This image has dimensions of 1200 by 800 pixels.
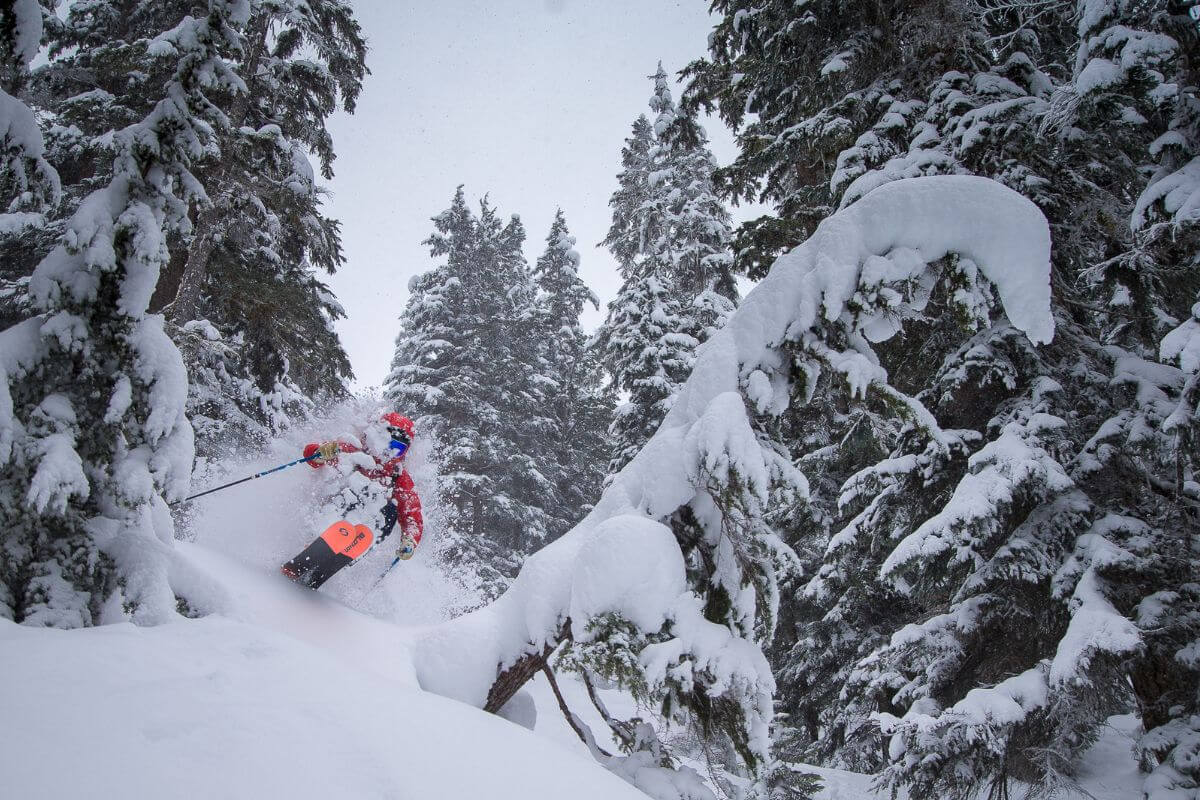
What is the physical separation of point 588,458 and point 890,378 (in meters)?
21.0

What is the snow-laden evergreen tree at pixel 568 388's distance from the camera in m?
26.7

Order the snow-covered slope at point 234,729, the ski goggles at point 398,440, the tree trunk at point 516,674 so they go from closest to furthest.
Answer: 1. the snow-covered slope at point 234,729
2. the tree trunk at point 516,674
3. the ski goggles at point 398,440

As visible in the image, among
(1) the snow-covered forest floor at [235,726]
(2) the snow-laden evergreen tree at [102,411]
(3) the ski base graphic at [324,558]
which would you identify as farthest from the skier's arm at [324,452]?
(1) the snow-covered forest floor at [235,726]

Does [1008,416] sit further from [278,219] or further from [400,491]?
[278,219]

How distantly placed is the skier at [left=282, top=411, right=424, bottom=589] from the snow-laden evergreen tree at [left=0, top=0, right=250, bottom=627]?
13.4 ft

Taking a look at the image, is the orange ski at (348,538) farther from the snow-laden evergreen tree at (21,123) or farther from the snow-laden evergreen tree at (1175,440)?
the snow-laden evergreen tree at (1175,440)

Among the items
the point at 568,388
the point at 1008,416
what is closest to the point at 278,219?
the point at 1008,416

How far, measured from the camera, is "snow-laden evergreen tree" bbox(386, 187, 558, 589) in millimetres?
22016

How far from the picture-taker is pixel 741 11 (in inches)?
359

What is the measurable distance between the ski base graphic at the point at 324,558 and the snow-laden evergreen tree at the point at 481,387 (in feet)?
39.7

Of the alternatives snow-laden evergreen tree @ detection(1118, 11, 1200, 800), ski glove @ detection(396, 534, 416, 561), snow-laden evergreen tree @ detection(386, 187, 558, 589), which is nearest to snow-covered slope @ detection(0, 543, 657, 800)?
snow-laden evergreen tree @ detection(1118, 11, 1200, 800)

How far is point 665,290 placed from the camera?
659 inches

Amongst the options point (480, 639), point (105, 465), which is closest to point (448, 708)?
point (480, 639)

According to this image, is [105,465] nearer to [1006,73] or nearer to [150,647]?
[150,647]
